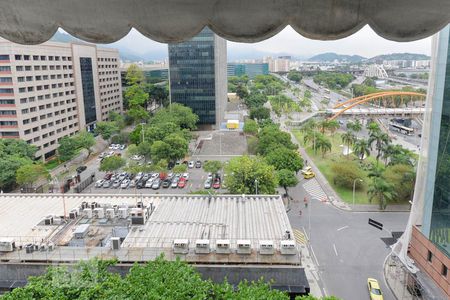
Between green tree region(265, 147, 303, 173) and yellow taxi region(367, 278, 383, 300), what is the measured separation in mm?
9990

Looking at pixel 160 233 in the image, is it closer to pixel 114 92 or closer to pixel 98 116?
pixel 98 116

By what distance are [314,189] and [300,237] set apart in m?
7.05

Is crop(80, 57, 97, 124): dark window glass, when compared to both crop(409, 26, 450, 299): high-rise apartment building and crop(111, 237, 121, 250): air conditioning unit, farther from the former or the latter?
crop(409, 26, 450, 299): high-rise apartment building

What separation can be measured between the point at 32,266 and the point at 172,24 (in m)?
10.7

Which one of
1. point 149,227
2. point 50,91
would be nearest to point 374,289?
point 149,227

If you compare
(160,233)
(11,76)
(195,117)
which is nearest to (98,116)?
(195,117)

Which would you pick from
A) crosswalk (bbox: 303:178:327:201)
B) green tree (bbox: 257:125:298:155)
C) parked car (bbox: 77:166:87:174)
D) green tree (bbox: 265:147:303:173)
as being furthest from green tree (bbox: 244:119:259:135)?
parked car (bbox: 77:166:87:174)

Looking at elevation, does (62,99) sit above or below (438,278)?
above

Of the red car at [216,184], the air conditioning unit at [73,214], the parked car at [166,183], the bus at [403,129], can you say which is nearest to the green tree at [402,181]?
the red car at [216,184]

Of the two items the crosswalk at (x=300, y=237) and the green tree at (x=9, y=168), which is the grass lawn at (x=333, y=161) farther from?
the green tree at (x=9, y=168)

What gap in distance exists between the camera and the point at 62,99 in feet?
108

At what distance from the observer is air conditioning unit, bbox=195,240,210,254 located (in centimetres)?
1073

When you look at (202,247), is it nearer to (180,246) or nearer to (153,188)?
(180,246)

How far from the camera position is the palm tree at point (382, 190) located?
63.9ft
